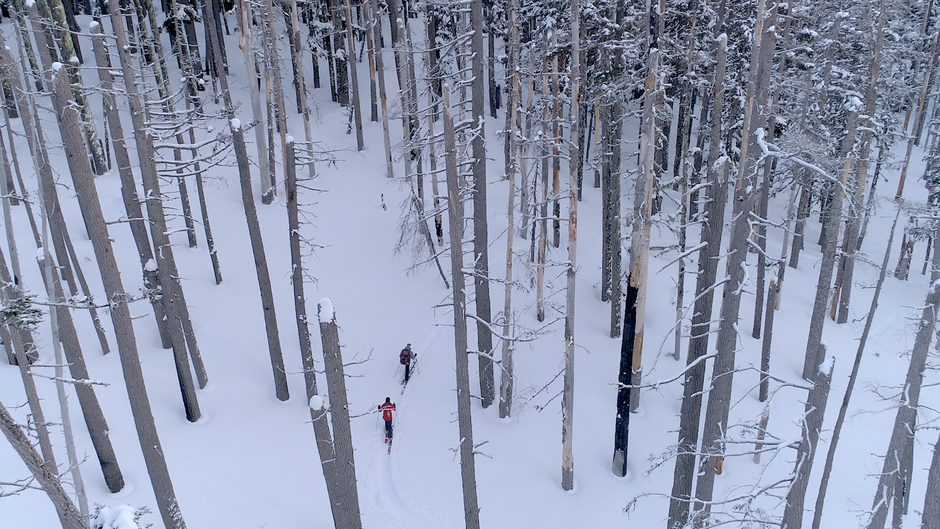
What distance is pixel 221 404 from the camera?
14.4 metres

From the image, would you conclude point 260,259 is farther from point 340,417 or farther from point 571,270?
point 571,270

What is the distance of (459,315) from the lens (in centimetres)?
945

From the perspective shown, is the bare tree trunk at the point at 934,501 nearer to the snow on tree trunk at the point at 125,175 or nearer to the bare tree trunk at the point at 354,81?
the snow on tree trunk at the point at 125,175

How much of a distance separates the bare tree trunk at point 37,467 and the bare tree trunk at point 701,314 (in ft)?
27.4

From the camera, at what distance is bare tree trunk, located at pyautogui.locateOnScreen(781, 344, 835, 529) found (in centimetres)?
744

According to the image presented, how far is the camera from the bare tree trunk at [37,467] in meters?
5.64

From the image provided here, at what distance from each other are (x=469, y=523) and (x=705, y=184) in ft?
23.6

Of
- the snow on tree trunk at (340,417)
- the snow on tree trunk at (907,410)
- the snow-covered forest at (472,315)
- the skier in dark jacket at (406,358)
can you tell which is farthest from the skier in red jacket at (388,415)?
the snow on tree trunk at (907,410)

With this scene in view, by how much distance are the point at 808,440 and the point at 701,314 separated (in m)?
2.87

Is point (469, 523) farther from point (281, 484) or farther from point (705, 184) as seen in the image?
point (705, 184)

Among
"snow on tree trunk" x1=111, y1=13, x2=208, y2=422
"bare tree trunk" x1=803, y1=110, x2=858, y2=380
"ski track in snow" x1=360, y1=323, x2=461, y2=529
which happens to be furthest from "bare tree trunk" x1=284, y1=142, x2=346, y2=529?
"bare tree trunk" x1=803, y1=110, x2=858, y2=380

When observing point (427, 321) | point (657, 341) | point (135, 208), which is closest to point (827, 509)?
point (657, 341)

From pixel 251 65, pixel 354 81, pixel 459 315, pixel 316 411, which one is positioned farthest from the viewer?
pixel 354 81

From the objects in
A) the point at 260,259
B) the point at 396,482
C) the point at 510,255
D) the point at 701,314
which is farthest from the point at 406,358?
the point at 701,314
